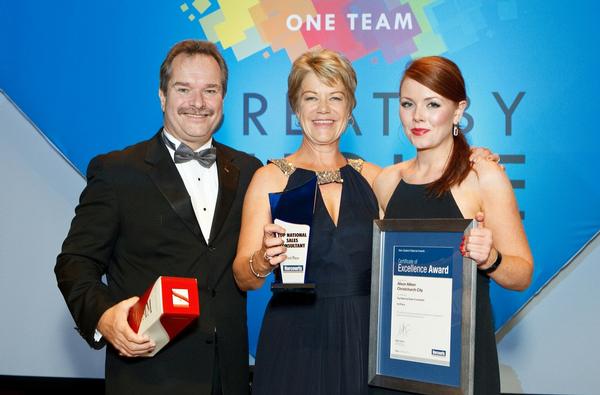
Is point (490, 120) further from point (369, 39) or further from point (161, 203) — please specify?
point (161, 203)

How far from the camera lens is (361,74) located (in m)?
4.07

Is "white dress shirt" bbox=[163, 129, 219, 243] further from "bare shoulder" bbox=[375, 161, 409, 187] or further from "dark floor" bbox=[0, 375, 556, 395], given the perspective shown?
"dark floor" bbox=[0, 375, 556, 395]

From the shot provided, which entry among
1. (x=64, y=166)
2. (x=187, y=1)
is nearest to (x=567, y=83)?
(x=187, y=1)

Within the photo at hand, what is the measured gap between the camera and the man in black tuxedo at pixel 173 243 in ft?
8.45

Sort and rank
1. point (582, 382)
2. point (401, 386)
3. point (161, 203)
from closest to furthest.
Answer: point (401, 386), point (161, 203), point (582, 382)

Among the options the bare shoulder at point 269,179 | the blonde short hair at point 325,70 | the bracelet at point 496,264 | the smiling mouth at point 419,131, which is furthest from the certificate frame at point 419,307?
the blonde short hair at point 325,70

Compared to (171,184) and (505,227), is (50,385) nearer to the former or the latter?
(171,184)

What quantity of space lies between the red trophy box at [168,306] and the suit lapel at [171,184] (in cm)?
64

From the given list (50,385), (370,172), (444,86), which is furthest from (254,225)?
(50,385)

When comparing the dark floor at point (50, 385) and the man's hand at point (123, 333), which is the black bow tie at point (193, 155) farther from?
the dark floor at point (50, 385)

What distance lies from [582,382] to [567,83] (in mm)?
1647

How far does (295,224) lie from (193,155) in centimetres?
67

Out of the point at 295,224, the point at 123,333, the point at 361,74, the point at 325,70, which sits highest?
the point at 361,74

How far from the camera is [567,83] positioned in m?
3.96
